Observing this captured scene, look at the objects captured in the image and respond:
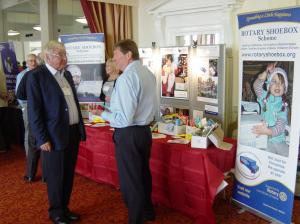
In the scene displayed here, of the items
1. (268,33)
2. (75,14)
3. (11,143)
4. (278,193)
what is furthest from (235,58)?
(11,143)

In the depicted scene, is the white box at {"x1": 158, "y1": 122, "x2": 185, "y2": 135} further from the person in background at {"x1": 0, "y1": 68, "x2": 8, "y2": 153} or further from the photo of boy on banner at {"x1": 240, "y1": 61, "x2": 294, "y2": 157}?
the person in background at {"x1": 0, "y1": 68, "x2": 8, "y2": 153}

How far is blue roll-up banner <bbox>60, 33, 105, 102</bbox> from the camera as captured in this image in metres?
3.94

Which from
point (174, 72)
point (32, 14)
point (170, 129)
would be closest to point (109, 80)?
point (174, 72)

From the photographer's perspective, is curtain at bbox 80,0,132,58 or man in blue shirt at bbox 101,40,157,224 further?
curtain at bbox 80,0,132,58

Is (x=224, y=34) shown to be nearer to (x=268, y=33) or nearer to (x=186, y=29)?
(x=186, y=29)

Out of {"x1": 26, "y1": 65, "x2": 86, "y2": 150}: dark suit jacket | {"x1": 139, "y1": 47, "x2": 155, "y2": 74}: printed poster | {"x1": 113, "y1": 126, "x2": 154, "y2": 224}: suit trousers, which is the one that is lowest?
{"x1": 113, "y1": 126, "x2": 154, "y2": 224}: suit trousers

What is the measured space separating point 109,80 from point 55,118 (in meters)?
1.56

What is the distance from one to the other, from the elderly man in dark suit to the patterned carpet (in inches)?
13.4

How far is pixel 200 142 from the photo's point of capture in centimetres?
262

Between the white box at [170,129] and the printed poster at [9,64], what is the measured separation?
9.76 feet

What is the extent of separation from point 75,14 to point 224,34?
2.72 metres

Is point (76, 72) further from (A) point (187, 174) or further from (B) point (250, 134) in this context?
(B) point (250, 134)

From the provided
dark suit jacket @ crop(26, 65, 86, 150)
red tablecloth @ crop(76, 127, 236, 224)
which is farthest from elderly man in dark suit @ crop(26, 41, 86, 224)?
red tablecloth @ crop(76, 127, 236, 224)

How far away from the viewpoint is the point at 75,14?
5.34m
